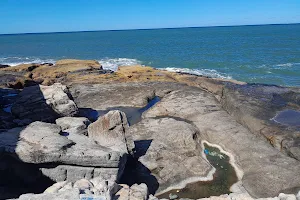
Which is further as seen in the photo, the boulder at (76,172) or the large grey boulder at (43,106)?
the large grey boulder at (43,106)

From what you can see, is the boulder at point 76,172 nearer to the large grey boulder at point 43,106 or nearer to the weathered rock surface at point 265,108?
the large grey boulder at point 43,106

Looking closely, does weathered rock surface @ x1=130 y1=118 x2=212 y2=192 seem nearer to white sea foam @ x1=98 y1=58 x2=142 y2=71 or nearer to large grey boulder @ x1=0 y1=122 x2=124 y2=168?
large grey boulder @ x1=0 y1=122 x2=124 y2=168

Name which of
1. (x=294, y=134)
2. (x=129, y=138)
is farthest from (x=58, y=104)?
(x=294, y=134)

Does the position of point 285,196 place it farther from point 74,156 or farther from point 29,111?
point 29,111

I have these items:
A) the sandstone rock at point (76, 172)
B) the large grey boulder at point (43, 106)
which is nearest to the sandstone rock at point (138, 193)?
the sandstone rock at point (76, 172)

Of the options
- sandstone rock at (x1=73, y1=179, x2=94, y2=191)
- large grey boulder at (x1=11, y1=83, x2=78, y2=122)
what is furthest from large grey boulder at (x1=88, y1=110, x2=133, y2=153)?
large grey boulder at (x1=11, y1=83, x2=78, y2=122)

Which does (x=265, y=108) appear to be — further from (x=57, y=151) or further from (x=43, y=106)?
(x=43, y=106)

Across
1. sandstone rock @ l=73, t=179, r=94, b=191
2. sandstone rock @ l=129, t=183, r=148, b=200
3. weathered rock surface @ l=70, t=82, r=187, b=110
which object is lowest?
weathered rock surface @ l=70, t=82, r=187, b=110
